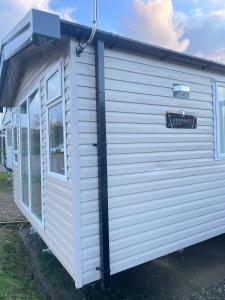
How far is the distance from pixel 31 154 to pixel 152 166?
8.42 ft

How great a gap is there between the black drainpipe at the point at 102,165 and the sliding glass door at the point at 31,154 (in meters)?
1.76

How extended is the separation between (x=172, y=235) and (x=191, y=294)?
759 mm

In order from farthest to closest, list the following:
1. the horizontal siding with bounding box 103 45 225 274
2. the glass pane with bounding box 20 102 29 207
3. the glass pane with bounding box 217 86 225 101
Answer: the glass pane with bounding box 20 102 29 207 < the glass pane with bounding box 217 86 225 101 < the horizontal siding with bounding box 103 45 225 274

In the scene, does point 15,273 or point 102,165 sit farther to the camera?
point 15,273

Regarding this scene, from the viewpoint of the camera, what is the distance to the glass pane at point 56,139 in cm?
344

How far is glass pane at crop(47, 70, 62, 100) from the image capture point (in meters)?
3.43

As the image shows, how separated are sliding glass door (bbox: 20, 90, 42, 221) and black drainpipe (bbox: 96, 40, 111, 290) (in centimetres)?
176

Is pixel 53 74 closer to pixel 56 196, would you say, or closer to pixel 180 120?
pixel 56 196

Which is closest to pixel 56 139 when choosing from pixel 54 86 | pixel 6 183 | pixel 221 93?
pixel 54 86

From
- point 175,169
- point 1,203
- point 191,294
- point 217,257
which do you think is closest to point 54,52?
point 175,169

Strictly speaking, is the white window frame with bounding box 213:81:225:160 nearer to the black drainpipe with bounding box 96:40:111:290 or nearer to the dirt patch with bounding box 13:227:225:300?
the dirt patch with bounding box 13:227:225:300

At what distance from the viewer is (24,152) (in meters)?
5.87

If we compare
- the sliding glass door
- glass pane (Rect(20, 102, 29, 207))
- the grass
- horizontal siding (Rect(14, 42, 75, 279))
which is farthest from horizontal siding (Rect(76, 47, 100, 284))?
the grass

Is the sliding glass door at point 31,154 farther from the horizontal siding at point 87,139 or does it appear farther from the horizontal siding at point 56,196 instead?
the horizontal siding at point 87,139
